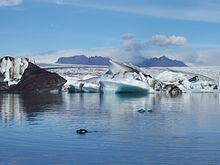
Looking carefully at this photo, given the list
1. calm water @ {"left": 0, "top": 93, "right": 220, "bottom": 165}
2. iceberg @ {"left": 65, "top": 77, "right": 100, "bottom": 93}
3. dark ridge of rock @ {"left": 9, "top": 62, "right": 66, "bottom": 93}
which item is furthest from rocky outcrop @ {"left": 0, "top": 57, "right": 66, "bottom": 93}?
calm water @ {"left": 0, "top": 93, "right": 220, "bottom": 165}

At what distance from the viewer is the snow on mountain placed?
52.8 metres

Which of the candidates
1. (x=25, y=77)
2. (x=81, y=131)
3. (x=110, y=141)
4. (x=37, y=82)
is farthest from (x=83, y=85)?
(x=110, y=141)

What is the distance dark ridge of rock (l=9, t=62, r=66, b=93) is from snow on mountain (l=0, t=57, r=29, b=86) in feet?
1.47

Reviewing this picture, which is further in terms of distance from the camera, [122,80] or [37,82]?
[37,82]

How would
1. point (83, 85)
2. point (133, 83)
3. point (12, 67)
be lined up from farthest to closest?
point (12, 67) → point (83, 85) → point (133, 83)

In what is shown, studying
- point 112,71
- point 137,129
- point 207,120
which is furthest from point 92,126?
point 112,71

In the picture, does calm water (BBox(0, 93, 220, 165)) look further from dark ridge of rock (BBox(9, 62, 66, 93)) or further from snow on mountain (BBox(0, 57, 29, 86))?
snow on mountain (BBox(0, 57, 29, 86))

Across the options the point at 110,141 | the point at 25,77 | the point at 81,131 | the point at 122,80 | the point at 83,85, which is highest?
the point at 25,77

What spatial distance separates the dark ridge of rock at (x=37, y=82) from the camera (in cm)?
5253

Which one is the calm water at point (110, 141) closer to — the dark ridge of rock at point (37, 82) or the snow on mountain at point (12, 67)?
the dark ridge of rock at point (37, 82)

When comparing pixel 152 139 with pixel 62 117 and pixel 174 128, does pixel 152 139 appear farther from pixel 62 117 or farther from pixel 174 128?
pixel 62 117

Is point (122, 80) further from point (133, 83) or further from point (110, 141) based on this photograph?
point (110, 141)

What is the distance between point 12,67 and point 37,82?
276 cm

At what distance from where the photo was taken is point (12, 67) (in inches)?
2083
